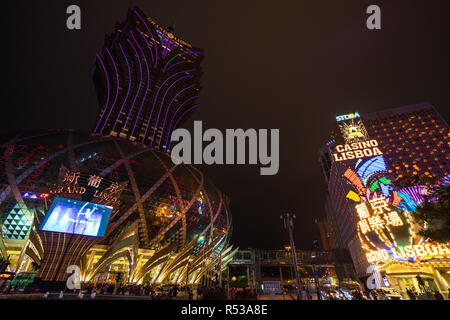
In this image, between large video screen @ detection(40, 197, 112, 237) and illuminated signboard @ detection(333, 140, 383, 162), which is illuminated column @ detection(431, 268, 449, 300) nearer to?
illuminated signboard @ detection(333, 140, 383, 162)

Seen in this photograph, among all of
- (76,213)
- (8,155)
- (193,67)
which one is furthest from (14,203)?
(193,67)

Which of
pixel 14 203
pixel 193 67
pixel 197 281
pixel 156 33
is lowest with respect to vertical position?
pixel 197 281

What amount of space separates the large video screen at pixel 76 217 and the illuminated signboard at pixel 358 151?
4403 cm

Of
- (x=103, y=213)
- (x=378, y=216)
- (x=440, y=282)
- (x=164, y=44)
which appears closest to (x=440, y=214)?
(x=378, y=216)

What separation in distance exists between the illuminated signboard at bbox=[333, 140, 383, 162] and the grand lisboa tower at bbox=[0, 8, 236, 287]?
3114cm

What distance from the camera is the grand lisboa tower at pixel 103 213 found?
77.7 feet

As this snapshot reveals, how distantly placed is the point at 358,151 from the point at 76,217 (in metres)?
50.9

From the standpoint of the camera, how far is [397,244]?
83.8 ft

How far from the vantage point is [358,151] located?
45688 mm

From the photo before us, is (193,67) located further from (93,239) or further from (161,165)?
(93,239)

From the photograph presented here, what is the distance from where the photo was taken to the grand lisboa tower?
23672 mm

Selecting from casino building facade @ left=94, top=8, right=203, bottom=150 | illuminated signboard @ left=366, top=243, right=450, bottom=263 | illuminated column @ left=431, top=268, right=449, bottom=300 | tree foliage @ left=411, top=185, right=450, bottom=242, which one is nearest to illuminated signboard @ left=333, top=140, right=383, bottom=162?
illuminated signboard @ left=366, top=243, right=450, bottom=263
